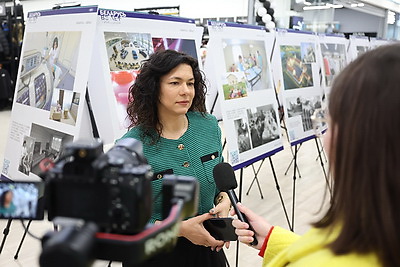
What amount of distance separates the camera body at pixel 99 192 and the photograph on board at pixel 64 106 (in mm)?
1232

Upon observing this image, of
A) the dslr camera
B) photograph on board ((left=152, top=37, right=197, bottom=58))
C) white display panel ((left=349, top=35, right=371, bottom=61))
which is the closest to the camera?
the dslr camera

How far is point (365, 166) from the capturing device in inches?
23.4

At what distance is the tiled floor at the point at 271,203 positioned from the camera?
252cm

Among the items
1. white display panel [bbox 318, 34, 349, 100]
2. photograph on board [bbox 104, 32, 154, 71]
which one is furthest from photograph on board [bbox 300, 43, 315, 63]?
photograph on board [bbox 104, 32, 154, 71]

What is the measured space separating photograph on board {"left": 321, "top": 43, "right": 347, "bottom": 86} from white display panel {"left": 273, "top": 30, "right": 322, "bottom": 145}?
1.61 feet

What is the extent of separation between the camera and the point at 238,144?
88.1 inches

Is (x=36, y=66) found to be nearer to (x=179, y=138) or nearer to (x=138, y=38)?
(x=138, y=38)

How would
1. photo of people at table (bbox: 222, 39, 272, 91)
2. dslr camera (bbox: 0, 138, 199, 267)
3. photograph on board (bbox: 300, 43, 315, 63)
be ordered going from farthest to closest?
photograph on board (bbox: 300, 43, 315, 63), photo of people at table (bbox: 222, 39, 272, 91), dslr camera (bbox: 0, 138, 199, 267)

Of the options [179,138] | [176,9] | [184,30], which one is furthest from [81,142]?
[176,9]

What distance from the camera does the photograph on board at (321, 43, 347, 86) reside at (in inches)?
153

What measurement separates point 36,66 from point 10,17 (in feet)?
21.6

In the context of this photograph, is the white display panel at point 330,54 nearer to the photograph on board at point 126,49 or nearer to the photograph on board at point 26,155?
the photograph on board at point 126,49

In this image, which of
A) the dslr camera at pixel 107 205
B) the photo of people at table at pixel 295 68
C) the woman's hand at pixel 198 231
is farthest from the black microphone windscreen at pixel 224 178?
the photo of people at table at pixel 295 68

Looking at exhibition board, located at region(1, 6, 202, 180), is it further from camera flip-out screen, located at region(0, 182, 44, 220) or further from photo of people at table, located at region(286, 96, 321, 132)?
photo of people at table, located at region(286, 96, 321, 132)
